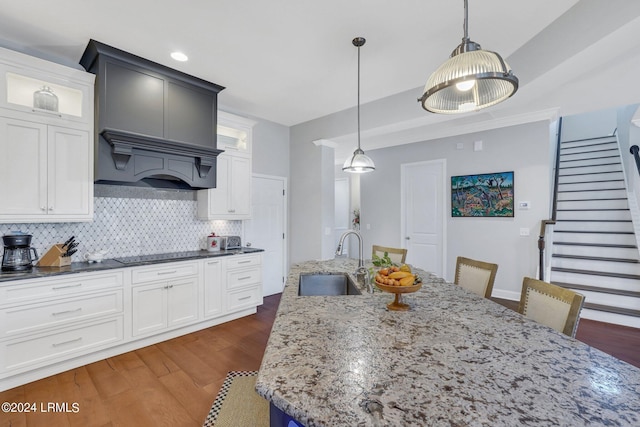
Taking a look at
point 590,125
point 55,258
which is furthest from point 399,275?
point 590,125

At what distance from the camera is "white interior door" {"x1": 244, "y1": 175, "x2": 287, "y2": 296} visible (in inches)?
174

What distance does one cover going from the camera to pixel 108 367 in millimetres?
2531

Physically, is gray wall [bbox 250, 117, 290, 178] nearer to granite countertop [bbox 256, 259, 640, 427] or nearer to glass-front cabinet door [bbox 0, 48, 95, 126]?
glass-front cabinet door [bbox 0, 48, 95, 126]

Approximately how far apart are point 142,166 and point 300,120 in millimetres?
2461

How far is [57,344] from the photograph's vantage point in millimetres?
2379

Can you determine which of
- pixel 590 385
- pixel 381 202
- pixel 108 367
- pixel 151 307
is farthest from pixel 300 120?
pixel 590 385

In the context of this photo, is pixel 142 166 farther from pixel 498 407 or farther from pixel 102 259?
pixel 498 407

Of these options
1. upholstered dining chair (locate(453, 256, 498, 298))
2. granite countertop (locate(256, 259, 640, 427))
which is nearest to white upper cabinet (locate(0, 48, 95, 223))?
granite countertop (locate(256, 259, 640, 427))

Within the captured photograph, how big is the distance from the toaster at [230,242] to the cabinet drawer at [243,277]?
0.42 metres

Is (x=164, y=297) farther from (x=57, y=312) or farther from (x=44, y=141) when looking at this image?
(x=44, y=141)

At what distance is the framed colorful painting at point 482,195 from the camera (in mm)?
4301

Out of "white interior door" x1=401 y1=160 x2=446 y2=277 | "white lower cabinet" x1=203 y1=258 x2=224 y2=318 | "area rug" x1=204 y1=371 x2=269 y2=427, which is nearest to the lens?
"area rug" x1=204 y1=371 x2=269 y2=427

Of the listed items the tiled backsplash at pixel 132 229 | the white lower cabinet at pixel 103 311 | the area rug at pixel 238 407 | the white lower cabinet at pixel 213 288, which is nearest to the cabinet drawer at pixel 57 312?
the white lower cabinet at pixel 103 311

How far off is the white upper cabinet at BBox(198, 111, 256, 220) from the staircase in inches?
180
